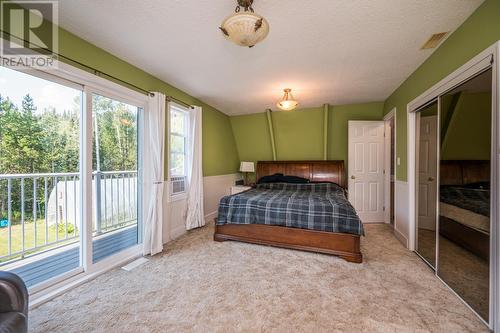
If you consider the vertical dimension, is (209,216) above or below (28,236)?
below

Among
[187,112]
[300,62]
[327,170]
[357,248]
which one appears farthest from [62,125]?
[327,170]

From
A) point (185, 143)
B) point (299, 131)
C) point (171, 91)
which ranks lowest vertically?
point (185, 143)

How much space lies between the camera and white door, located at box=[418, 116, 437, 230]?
2732mm

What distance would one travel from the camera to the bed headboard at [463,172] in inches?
70.0

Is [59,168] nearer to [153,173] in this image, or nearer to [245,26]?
[153,173]

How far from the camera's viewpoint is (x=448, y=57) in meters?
2.09

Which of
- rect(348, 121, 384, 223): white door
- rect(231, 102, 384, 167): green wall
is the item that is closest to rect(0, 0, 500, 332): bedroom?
rect(348, 121, 384, 223): white door

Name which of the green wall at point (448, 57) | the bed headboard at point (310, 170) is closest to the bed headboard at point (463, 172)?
the green wall at point (448, 57)

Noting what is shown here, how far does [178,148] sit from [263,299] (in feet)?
9.29

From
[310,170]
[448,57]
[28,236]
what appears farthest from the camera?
[310,170]

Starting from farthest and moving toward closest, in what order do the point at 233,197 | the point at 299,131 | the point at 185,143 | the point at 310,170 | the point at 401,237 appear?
1. the point at 299,131
2. the point at 310,170
3. the point at 185,143
4. the point at 233,197
5. the point at 401,237

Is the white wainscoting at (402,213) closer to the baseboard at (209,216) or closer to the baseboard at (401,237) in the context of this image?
the baseboard at (401,237)

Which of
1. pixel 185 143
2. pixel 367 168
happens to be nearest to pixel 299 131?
pixel 367 168

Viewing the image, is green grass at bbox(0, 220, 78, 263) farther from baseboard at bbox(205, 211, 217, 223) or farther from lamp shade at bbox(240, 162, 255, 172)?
lamp shade at bbox(240, 162, 255, 172)
